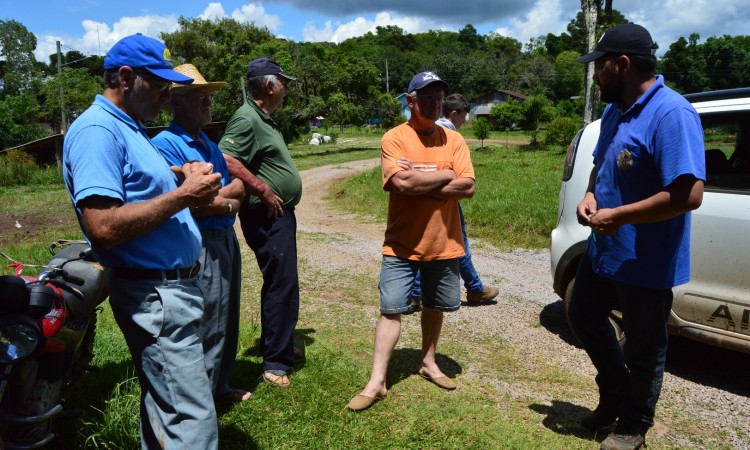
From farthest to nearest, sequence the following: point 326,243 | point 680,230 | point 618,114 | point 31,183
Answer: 1. point 31,183
2. point 326,243
3. point 618,114
4. point 680,230

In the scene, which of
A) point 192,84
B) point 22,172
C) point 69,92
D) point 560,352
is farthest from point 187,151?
point 69,92

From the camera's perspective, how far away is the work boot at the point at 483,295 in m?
5.85

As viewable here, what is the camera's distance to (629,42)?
9.57ft

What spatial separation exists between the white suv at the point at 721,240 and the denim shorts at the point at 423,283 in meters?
1.43

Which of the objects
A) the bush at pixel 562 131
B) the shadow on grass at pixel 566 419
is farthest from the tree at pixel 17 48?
the shadow on grass at pixel 566 419

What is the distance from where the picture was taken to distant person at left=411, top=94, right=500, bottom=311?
5.71 metres

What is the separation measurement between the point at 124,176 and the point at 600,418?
9.23 ft

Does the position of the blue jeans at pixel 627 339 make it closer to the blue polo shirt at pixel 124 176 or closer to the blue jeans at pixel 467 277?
the blue polo shirt at pixel 124 176

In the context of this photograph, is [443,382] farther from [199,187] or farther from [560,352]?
[199,187]

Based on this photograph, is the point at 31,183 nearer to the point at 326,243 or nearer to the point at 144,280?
the point at 326,243

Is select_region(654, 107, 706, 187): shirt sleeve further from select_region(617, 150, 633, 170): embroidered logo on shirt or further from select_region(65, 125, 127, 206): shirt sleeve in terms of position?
select_region(65, 125, 127, 206): shirt sleeve

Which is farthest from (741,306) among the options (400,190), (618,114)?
(400,190)

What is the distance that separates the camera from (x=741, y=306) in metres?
3.84

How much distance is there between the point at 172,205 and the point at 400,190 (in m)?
1.70
